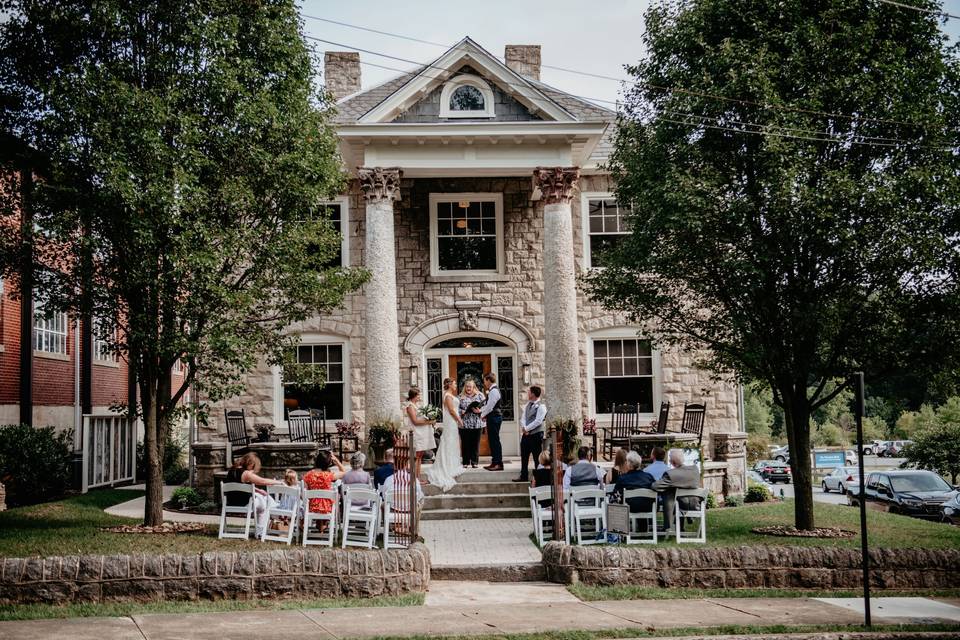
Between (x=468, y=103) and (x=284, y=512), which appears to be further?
(x=468, y=103)

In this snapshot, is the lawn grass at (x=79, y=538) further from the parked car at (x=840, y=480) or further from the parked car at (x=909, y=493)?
the parked car at (x=840, y=480)

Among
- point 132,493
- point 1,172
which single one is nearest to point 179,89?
point 1,172

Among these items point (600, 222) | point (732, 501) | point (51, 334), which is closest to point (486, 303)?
point (600, 222)

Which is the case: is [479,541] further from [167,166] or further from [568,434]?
[167,166]

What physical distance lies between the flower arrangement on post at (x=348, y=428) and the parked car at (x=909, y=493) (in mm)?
15093

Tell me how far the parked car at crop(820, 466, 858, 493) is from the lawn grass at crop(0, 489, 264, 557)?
29.1 metres

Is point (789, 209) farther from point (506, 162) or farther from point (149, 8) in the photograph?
point (149, 8)

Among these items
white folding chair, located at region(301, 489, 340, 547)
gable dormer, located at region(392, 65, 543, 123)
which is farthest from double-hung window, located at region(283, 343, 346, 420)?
white folding chair, located at region(301, 489, 340, 547)

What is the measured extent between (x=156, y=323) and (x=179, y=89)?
10.4ft

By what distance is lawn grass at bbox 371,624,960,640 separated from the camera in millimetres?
7660

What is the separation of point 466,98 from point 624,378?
23.6 feet

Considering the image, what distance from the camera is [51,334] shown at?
20.5 m

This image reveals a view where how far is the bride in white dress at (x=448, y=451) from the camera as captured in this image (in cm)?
1556

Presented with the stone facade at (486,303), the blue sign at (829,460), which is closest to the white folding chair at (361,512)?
the stone facade at (486,303)
